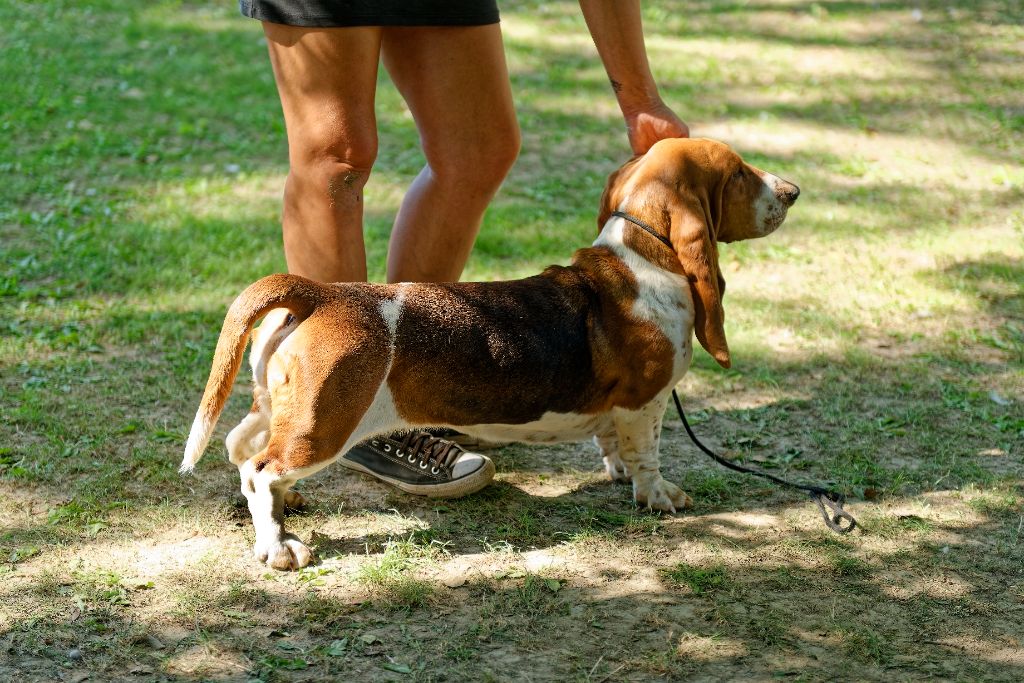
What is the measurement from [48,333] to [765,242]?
4.15 meters

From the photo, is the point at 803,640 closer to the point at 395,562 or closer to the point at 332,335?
the point at 395,562

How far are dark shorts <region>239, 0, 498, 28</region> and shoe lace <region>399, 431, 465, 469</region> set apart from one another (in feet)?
5.01

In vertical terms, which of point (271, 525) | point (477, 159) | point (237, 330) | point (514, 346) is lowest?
point (271, 525)

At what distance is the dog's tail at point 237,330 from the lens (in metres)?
3.36

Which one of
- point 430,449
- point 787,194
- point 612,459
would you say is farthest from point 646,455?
point 787,194

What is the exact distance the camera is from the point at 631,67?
418 cm

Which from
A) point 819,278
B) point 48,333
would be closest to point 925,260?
point 819,278

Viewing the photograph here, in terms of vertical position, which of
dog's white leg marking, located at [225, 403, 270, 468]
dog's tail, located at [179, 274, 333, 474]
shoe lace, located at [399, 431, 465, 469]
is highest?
dog's tail, located at [179, 274, 333, 474]

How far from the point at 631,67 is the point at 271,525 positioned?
7.01ft

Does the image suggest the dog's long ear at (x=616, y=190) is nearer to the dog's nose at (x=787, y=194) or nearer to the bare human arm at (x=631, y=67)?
the bare human arm at (x=631, y=67)

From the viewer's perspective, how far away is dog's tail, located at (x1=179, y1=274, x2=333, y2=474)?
3361 mm

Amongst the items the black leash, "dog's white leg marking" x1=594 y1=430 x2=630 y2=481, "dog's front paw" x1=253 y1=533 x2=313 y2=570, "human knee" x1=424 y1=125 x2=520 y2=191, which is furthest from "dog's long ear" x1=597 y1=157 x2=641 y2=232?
"dog's front paw" x1=253 y1=533 x2=313 y2=570

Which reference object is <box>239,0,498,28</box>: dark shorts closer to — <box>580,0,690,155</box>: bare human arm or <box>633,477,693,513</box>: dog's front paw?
<box>580,0,690,155</box>: bare human arm

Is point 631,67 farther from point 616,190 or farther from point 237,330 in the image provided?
point 237,330
